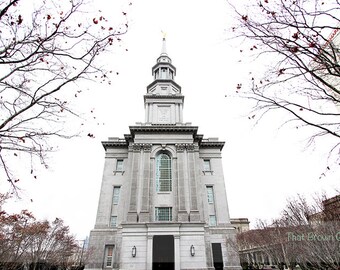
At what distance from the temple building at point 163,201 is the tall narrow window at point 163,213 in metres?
0.10

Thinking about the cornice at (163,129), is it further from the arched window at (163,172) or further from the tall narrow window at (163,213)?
the tall narrow window at (163,213)

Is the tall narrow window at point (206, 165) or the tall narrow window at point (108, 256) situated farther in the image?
the tall narrow window at point (206, 165)

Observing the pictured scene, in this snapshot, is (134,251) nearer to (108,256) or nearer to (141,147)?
(108,256)

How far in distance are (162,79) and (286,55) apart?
94.8ft

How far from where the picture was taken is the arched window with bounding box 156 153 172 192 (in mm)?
23391

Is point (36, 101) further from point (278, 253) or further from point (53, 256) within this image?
point (278, 253)

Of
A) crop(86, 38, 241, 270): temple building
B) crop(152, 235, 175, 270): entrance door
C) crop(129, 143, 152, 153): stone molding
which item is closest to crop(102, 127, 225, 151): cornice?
crop(86, 38, 241, 270): temple building

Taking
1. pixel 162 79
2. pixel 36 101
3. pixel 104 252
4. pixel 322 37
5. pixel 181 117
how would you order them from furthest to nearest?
pixel 162 79 → pixel 181 117 → pixel 104 252 → pixel 36 101 → pixel 322 37

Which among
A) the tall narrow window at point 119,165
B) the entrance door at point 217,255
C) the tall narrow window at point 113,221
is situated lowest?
the entrance door at point 217,255

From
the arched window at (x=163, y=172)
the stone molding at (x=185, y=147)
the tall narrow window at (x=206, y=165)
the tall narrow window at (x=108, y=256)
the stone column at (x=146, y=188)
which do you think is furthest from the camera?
the tall narrow window at (x=206, y=165)

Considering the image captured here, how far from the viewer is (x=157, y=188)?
23156 mm

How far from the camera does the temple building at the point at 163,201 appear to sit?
19625 mm

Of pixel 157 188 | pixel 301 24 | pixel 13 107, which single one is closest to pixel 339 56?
pixel 301 24

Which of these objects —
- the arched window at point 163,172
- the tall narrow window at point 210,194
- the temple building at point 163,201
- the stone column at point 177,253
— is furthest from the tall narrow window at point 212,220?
the arched window at point 163,172
